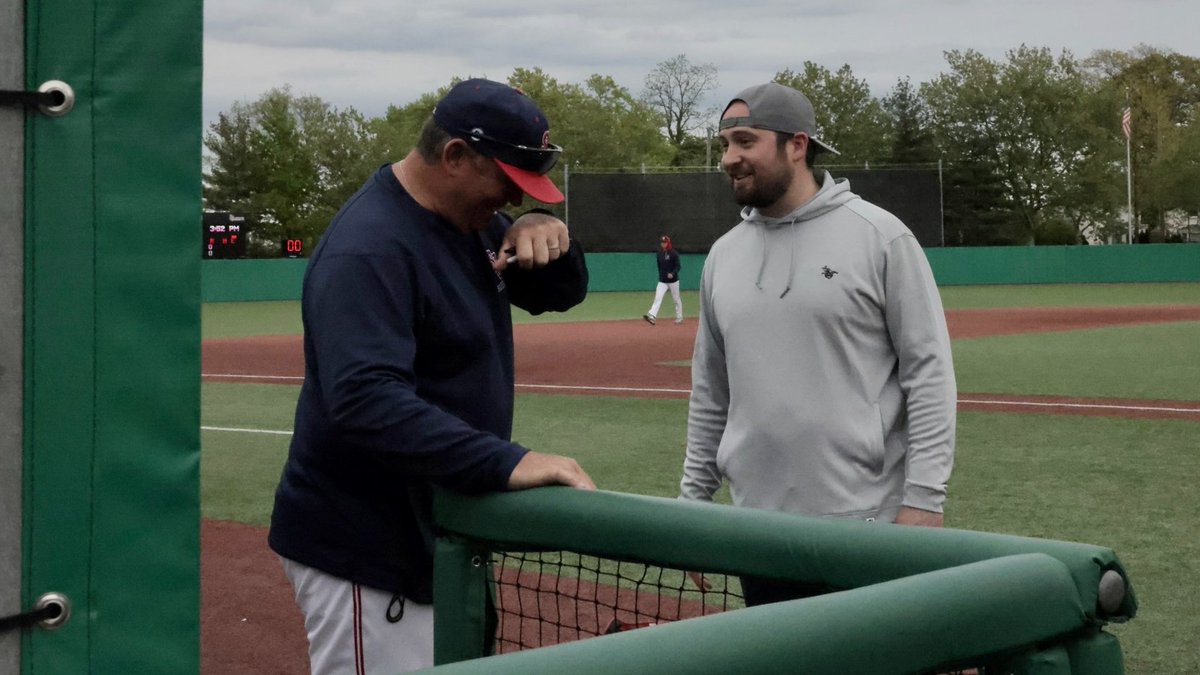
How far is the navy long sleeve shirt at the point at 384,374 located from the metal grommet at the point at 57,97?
3.42 feet

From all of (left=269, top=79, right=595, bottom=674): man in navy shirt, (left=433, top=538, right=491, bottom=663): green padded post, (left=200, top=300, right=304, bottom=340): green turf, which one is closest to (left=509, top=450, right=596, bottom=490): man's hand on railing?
(left=433, top=538, right=491, bottom=663): green padded post

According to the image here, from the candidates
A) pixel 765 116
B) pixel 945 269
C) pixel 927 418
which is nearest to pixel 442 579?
pixel 927 418

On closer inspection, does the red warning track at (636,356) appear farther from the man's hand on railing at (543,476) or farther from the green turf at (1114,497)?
the man's hand on railing at (543,476)

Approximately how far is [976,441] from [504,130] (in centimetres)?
935

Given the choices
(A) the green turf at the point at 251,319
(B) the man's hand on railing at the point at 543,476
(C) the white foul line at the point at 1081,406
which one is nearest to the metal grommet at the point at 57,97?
(B) the man's hand on railing at the point at 543,476

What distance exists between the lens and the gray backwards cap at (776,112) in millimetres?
3969

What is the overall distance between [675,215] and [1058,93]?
41420 mm

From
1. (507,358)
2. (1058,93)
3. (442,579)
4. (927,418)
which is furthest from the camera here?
(1058,93)

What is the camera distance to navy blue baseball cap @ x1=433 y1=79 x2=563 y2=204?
9.02 feet

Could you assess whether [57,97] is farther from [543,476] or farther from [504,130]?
[504,130]

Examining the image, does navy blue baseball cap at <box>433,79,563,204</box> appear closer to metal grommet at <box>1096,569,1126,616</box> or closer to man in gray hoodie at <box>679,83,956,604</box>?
man in gray hoodie at <box>679,83,956,604</box>

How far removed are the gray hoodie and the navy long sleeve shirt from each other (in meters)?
1.07

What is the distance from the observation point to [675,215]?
43.9m

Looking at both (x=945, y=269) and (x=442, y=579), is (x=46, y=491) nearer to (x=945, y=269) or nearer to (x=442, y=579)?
(x=442, y=579)
